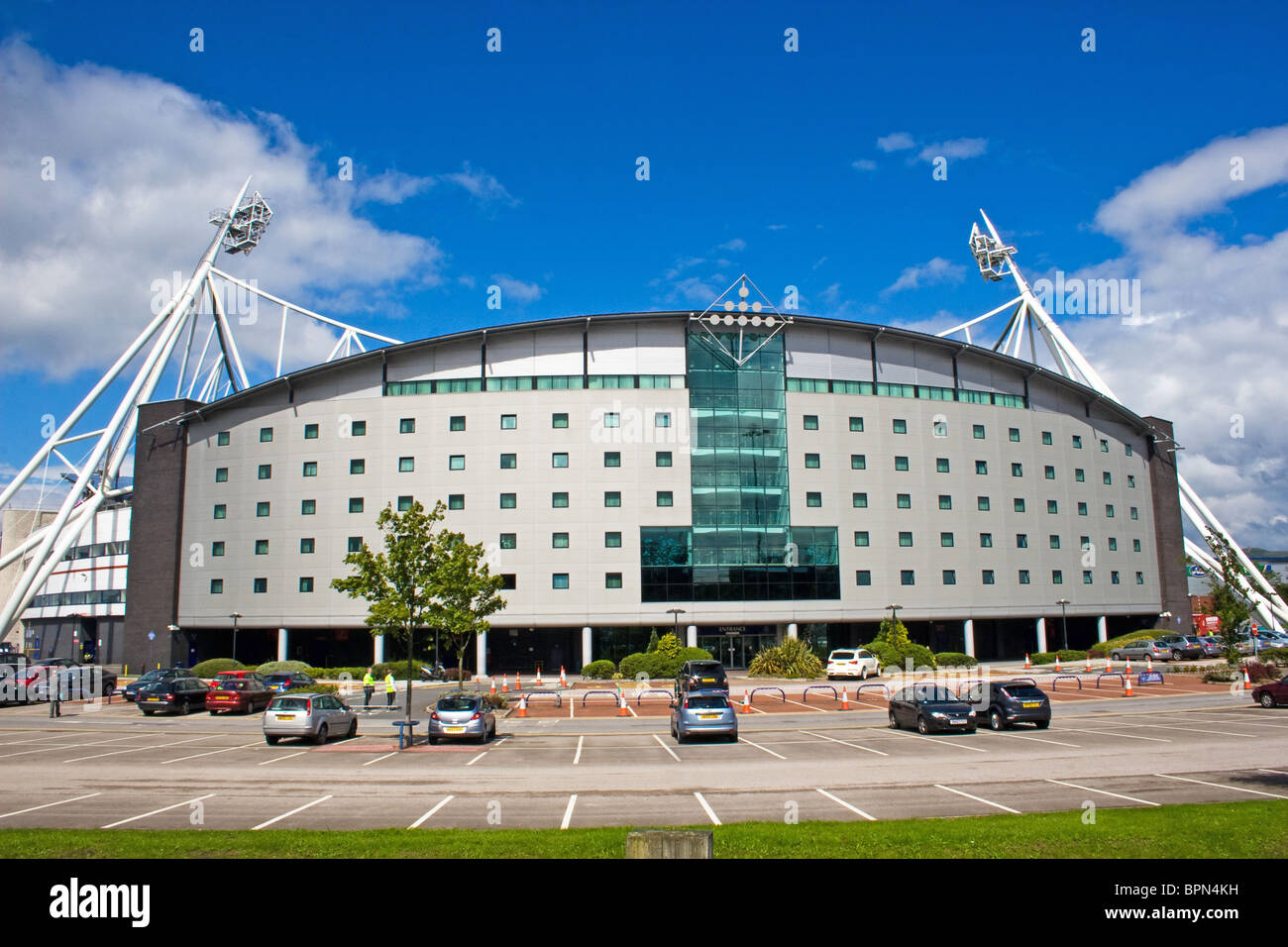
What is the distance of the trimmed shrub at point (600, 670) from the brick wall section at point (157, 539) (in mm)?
30442

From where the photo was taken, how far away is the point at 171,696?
114ft

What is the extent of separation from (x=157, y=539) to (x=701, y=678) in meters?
48.0

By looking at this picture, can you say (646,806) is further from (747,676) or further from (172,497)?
(172,497)

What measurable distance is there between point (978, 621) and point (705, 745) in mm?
50314

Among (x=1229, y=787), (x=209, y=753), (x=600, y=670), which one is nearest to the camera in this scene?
(x=1229, y=787)

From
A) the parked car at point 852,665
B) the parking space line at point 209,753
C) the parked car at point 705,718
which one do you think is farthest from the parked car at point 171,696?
the parked car at point 852,665

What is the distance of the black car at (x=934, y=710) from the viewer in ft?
84.9

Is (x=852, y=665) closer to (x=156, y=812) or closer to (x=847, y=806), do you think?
(x=847, y=806)

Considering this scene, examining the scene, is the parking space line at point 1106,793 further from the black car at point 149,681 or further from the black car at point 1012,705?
the black car at point 149,681

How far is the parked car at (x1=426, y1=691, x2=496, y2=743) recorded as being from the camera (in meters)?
25.7

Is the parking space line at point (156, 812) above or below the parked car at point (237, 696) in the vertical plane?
above

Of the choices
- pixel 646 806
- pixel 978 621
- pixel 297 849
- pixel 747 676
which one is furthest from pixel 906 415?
pixel 297 849

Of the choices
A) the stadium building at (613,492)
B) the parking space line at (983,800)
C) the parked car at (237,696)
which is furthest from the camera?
the stadium building at (613,492)

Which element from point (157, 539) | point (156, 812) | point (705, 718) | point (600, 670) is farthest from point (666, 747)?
point (157, 539)
